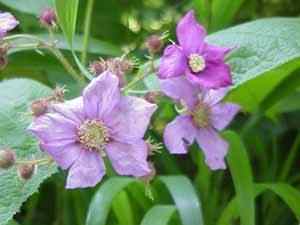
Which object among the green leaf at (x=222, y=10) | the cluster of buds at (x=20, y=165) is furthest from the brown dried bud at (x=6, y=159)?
the green leaf at (x=222, y=10)

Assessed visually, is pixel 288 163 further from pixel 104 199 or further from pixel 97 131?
pixel 97 131

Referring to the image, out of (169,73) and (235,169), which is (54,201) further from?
(169,73)

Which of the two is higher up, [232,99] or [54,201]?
[232,99]

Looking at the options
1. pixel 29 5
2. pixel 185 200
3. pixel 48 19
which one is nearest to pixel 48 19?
pixel 48 19

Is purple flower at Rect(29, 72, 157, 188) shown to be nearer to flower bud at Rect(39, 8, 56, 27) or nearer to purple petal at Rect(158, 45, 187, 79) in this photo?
purple petal at Rect(158, 45, 187, 79)

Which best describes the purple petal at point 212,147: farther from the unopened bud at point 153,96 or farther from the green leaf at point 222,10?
the green leaf at point 222,10

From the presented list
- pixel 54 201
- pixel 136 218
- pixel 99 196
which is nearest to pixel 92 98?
pixel 99 196
